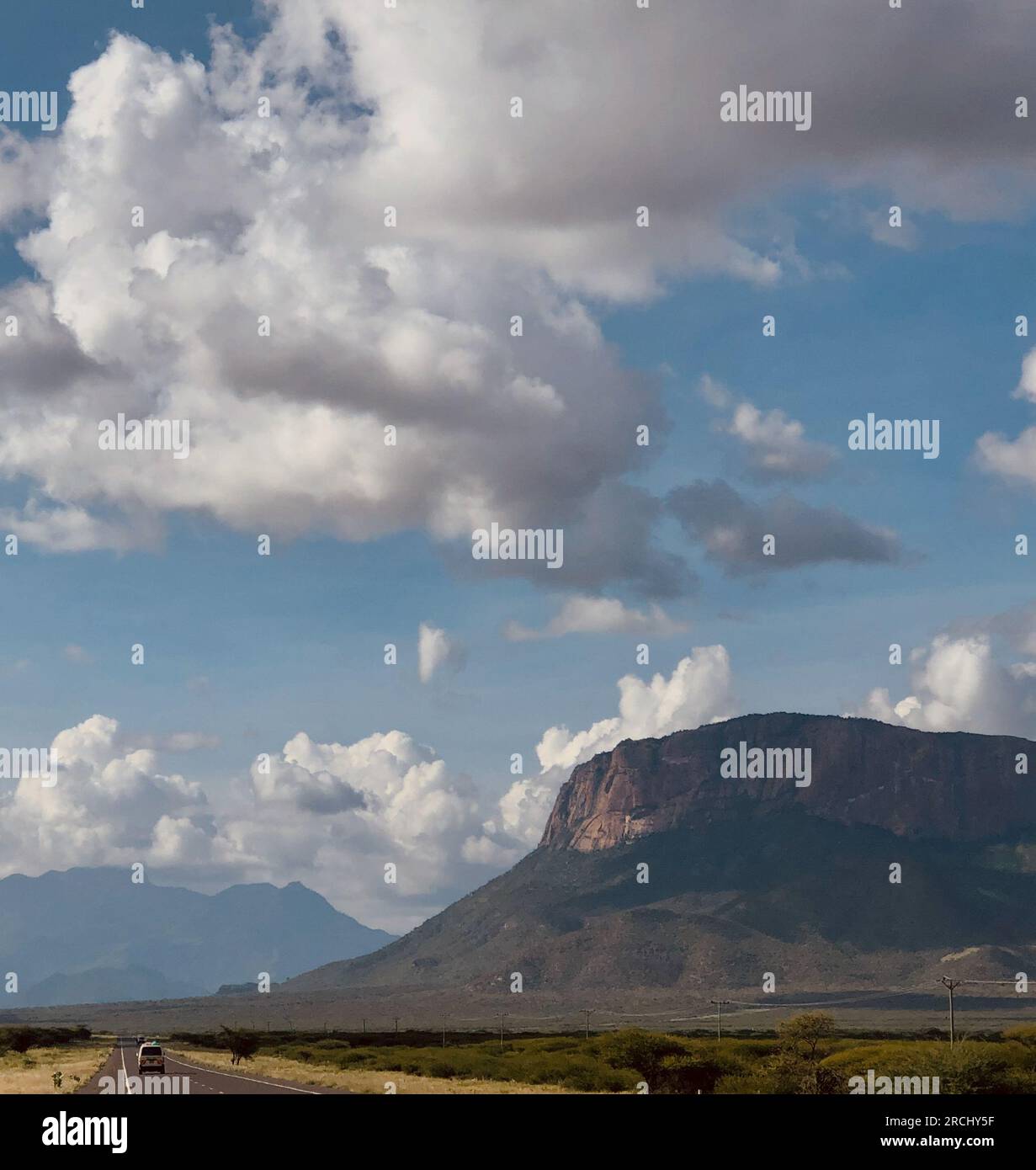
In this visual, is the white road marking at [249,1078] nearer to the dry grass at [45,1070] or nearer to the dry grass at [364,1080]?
the dry grass at [364,1080]

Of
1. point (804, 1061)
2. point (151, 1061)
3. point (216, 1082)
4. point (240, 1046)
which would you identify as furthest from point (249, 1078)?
point (240, 1046)

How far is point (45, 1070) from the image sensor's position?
8250 cm

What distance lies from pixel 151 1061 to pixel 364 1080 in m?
13.9

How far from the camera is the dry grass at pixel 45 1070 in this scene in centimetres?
6157

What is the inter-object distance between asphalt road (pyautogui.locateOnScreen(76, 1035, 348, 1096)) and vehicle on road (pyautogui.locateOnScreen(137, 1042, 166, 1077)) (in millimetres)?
658

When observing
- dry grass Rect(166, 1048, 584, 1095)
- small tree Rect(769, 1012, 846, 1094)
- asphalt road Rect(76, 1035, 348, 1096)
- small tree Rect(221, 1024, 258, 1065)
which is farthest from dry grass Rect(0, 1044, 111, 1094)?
small tree Rect(769, 1012, 846, 1094)

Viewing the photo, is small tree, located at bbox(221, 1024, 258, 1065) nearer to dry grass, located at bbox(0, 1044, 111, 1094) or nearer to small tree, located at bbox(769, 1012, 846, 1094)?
dry grass, located at bbox(0, 1044, 111, 1094)

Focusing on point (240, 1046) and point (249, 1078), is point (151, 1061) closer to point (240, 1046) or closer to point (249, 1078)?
point (249, 1078)

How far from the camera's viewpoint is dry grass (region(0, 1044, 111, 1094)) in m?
61.6

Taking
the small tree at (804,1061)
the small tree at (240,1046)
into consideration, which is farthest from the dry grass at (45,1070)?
the small tree at (804,1061)
